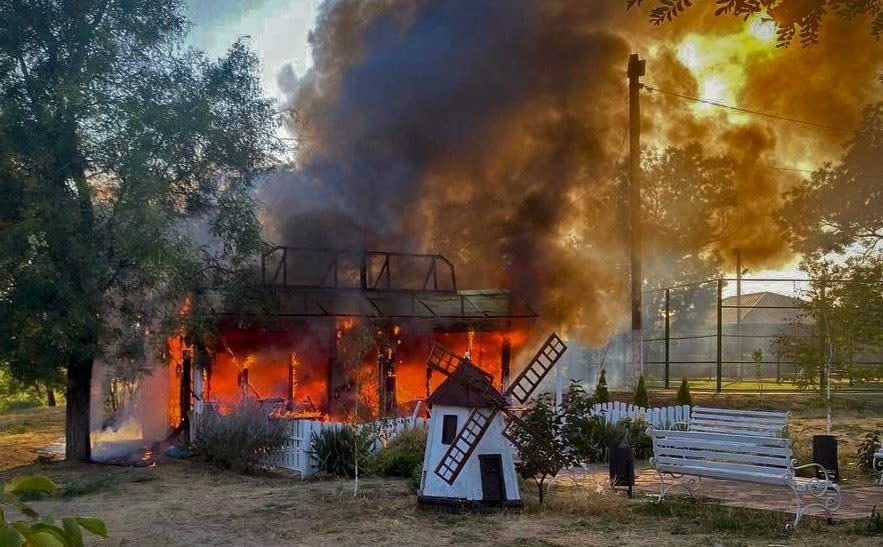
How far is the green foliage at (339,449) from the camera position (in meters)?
13.7

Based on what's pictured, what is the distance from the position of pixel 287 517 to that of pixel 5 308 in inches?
295

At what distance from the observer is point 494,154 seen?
22.6m

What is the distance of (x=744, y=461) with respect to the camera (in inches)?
396

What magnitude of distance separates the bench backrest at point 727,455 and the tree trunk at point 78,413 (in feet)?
37.9

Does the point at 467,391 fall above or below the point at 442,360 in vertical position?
below

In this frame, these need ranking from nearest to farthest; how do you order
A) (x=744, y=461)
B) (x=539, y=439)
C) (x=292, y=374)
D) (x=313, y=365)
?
(x=744, y=461) → (x=539, y=439) → (x=292, y=374) → (x=313, y=365)

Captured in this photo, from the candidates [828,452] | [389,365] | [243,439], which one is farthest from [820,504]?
[389,365]

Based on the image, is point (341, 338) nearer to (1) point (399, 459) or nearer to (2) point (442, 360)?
(1) point (399, 459)

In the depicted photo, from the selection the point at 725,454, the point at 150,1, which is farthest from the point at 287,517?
the point at 150,1

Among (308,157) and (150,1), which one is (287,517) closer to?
(150,1)

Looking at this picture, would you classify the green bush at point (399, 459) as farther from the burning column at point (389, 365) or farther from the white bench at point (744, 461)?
the burning column at point (389, 365)

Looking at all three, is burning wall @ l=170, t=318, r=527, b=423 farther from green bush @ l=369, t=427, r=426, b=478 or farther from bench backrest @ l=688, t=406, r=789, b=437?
bench backrest @ l=688, t=406, r=789, b=437

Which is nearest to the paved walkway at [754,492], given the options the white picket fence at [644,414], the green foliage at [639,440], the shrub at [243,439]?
the green foliage at [639,440]

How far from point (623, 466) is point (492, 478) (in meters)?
2.29
